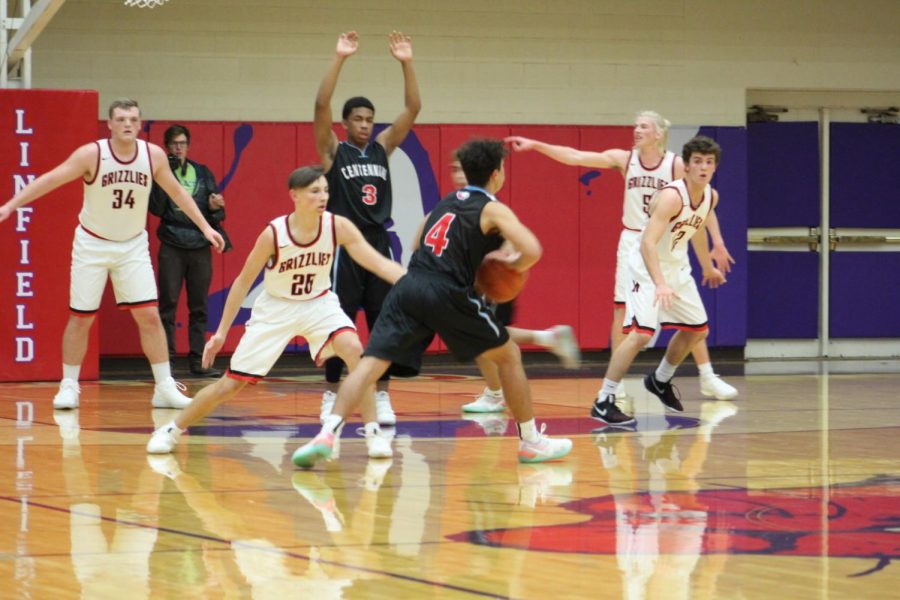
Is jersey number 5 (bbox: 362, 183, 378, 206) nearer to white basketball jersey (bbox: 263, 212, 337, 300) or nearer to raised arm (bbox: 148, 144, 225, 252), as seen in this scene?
raised arm (bbox: 148, 144, 225, 252)

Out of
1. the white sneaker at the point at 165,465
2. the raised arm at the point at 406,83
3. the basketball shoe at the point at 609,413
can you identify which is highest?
the raised arm at the point at 406,83

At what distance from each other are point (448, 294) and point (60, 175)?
3.51 m

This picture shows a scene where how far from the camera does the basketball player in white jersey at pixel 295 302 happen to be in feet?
22.6

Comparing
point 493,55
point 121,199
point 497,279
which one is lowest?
point 497,279

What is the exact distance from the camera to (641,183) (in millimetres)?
9703

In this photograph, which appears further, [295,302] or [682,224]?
[682,224]

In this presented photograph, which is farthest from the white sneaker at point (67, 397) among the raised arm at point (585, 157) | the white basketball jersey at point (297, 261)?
the raised arm at point (585, 157)

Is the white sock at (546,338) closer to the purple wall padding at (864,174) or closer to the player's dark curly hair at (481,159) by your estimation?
the player's dark curly hair at (481,159)

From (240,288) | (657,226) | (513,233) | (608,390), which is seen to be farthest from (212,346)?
(657,226)

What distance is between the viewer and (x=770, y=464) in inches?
265

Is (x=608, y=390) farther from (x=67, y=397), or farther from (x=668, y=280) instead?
(x=67, y=397)

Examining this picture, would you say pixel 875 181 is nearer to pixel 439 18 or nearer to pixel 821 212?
pixel 821 212

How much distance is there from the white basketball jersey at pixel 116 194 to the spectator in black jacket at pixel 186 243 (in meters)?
2.81

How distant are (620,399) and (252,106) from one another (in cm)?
505
